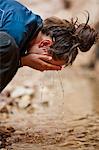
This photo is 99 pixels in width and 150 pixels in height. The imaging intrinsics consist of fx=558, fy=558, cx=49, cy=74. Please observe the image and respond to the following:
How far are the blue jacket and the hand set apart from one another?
0.06 meters

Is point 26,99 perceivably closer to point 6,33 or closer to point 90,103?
point 90,103

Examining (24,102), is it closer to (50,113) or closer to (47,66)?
(50,113)

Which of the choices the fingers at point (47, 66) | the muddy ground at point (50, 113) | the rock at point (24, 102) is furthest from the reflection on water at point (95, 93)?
the fingers at point (47, 66)

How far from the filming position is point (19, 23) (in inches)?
133

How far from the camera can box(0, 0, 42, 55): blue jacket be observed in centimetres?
337

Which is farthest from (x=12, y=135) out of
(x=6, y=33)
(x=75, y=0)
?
(x=75, y=0)

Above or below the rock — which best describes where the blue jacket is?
above

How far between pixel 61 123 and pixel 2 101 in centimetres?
185

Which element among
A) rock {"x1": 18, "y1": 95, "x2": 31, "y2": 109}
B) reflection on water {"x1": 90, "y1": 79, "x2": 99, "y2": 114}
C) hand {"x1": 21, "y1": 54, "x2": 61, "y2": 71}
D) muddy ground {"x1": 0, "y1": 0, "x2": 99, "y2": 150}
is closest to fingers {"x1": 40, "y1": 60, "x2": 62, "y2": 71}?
hand {"x1": 21, "y1": 54, "x2": 61, "y2": 71}

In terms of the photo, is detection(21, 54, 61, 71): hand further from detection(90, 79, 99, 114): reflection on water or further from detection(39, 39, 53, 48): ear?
detection(90, 79, 99, 114): reflection on water

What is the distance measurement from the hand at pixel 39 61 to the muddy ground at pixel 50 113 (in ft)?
2.36

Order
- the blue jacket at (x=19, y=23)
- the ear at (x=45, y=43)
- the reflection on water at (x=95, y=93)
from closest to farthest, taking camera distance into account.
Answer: the blue jacket at (x=19, y=23), the ear at (x=45, y=43), the reflection on water at (x=95, y=93)

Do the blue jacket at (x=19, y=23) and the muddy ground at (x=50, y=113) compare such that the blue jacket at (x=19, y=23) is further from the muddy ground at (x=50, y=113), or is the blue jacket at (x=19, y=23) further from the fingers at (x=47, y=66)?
the muddy ground at (x=50, y=113)

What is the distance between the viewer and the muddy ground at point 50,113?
4.29 metres
